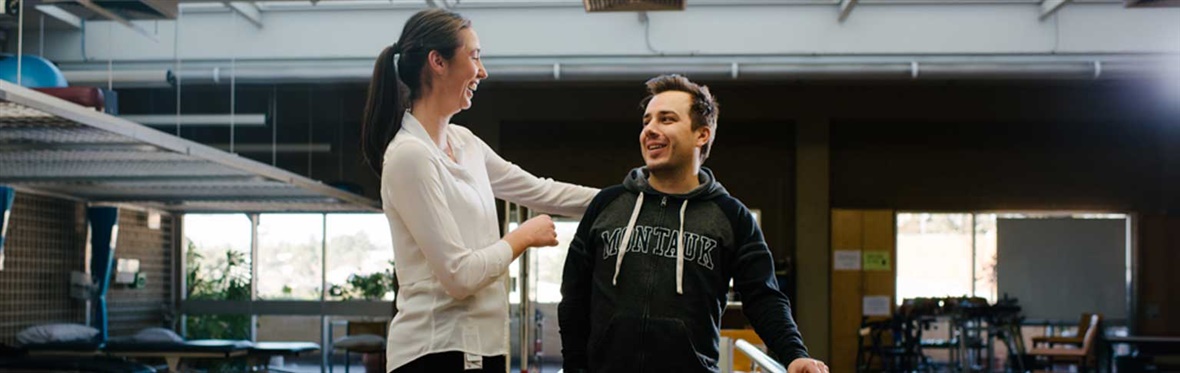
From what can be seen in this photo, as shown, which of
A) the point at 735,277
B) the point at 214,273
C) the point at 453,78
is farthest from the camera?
the point at 214,273

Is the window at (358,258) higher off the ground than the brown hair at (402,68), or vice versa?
the brown hair at (402,68)

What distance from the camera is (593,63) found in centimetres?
1269

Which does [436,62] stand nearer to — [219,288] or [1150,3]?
[1150,3]

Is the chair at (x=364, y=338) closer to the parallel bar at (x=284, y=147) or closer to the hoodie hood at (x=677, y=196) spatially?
the parallel bar at (x=284, y=147)

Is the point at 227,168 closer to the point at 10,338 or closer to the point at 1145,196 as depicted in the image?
the point at 10,338

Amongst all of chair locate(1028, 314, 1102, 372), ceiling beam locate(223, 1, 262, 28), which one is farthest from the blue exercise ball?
chair locate(1028, 314, 1102, 372)

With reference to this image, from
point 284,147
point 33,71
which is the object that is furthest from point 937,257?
point 33,71

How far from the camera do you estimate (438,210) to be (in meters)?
2.14

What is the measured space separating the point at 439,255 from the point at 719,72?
10.6 m

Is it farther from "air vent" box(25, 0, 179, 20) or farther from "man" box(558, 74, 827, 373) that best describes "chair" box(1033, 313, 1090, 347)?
"man" box(558, 74, 827, 373)

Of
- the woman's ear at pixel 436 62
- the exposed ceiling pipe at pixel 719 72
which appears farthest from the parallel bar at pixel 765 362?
the exposed ceiling pipe at pixel 719 72

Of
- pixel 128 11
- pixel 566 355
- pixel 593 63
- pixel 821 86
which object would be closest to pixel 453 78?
pixel 566 355

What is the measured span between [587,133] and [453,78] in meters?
13.8

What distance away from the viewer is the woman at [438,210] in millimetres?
2137
